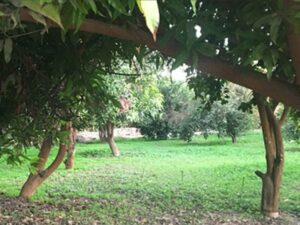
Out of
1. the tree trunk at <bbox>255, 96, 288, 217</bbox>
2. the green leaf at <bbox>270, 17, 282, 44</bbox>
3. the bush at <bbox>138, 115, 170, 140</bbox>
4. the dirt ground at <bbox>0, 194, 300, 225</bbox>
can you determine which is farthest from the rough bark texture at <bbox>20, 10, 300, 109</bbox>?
the bush at <bbox>138, 115, 170, 140</bbox>

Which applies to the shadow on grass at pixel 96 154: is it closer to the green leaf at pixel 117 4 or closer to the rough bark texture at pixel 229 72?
the rough bark texture at pixel 229 72

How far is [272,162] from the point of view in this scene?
20.5ft

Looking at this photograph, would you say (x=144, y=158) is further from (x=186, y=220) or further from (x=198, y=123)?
(x=186, y=220)

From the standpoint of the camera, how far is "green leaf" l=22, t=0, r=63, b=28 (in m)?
1.04

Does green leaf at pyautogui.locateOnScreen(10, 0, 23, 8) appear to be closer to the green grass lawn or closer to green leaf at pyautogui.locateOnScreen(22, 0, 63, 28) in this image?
green leaf at pyautogui.locateOnScreen(22, 0, 63, 28)

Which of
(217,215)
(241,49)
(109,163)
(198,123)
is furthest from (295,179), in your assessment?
(198,123)

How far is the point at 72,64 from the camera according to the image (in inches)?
124

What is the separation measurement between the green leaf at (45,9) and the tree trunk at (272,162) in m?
5.16

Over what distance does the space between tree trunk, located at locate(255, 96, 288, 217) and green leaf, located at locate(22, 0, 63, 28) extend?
203 inches

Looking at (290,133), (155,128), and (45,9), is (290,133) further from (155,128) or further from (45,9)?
(45,9)

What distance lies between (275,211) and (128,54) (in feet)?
12.2

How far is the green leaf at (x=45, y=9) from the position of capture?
1.04 m

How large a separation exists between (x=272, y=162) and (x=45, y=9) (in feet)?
A: 18.2

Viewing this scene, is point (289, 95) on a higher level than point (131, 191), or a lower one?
higher
